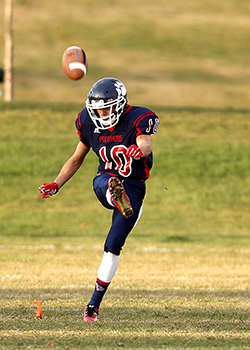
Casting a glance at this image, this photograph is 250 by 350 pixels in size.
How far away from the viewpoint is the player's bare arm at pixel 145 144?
19.3 ft

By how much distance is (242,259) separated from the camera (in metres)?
11.6

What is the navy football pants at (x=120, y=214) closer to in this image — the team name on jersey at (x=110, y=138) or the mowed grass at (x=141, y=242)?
the team name on jersey at (x=110, y=138)

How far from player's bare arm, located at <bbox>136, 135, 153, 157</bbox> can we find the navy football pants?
0.45 metres

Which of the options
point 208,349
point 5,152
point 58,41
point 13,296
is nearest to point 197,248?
point 13,296

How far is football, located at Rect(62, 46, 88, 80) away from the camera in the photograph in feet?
26.0

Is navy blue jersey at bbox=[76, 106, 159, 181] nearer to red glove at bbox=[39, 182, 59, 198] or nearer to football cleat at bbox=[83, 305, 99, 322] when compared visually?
red glove at bbox=[39, 182, 59, 198]

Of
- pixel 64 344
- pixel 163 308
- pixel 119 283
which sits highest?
pixel 64 344

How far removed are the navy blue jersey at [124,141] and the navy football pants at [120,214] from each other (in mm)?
101

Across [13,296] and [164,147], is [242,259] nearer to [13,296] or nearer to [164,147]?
[13,296]

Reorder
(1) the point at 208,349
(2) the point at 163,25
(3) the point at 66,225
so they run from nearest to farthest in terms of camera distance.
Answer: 1. (1) the point at 208,349
2. (3) the point at 66,225
3. (2) the point at 163,25

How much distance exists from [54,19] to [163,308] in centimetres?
5260

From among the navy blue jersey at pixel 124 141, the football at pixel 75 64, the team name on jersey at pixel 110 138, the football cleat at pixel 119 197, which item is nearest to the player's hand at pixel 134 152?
the football cleat at pixel 119 197

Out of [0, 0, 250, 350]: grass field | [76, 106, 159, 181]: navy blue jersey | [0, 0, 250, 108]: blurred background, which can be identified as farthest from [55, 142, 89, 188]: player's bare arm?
[0, 0, 250, 108]: blurred background

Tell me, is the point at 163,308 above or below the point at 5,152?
above
